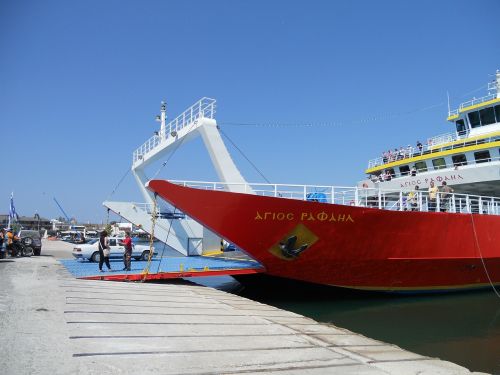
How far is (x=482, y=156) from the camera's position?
1678 centimetres

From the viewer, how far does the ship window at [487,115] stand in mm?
18422

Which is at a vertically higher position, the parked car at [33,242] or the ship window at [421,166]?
the ship window at [421,166]

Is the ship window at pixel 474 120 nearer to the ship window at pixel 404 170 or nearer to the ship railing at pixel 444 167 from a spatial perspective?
the ship railing at pixel 444 167

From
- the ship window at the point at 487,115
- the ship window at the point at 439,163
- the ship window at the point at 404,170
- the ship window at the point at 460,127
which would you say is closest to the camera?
the ship window at the point at 439,163

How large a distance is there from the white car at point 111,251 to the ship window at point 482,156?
46.9 feet

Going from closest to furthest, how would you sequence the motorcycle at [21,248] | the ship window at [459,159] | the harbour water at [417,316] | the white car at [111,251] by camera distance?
the harbour water at [417,316], the white car at [111,251], the ship window at [459,159], the motorcycle at [21,248]

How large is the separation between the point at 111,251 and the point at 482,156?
15.8 m

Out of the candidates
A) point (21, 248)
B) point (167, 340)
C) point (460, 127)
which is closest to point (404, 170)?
point (460, 127)

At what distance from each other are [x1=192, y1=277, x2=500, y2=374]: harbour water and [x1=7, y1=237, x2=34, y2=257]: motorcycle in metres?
9.96

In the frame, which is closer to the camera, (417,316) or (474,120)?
(417,316)

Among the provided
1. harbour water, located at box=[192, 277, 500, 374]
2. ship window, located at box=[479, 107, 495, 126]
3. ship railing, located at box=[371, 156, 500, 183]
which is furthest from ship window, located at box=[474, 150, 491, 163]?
harbour water, located at box=[192, 277, 500, 374]

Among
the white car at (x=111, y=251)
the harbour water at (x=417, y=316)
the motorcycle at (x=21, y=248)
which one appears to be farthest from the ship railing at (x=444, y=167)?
the motorcycle at (x=21, y=248)

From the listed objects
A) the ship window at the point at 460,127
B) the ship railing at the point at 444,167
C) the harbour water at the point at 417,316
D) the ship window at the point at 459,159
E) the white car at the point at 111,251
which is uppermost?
the ship window at the point at 460,127

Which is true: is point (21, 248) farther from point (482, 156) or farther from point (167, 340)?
point (482, 156)
